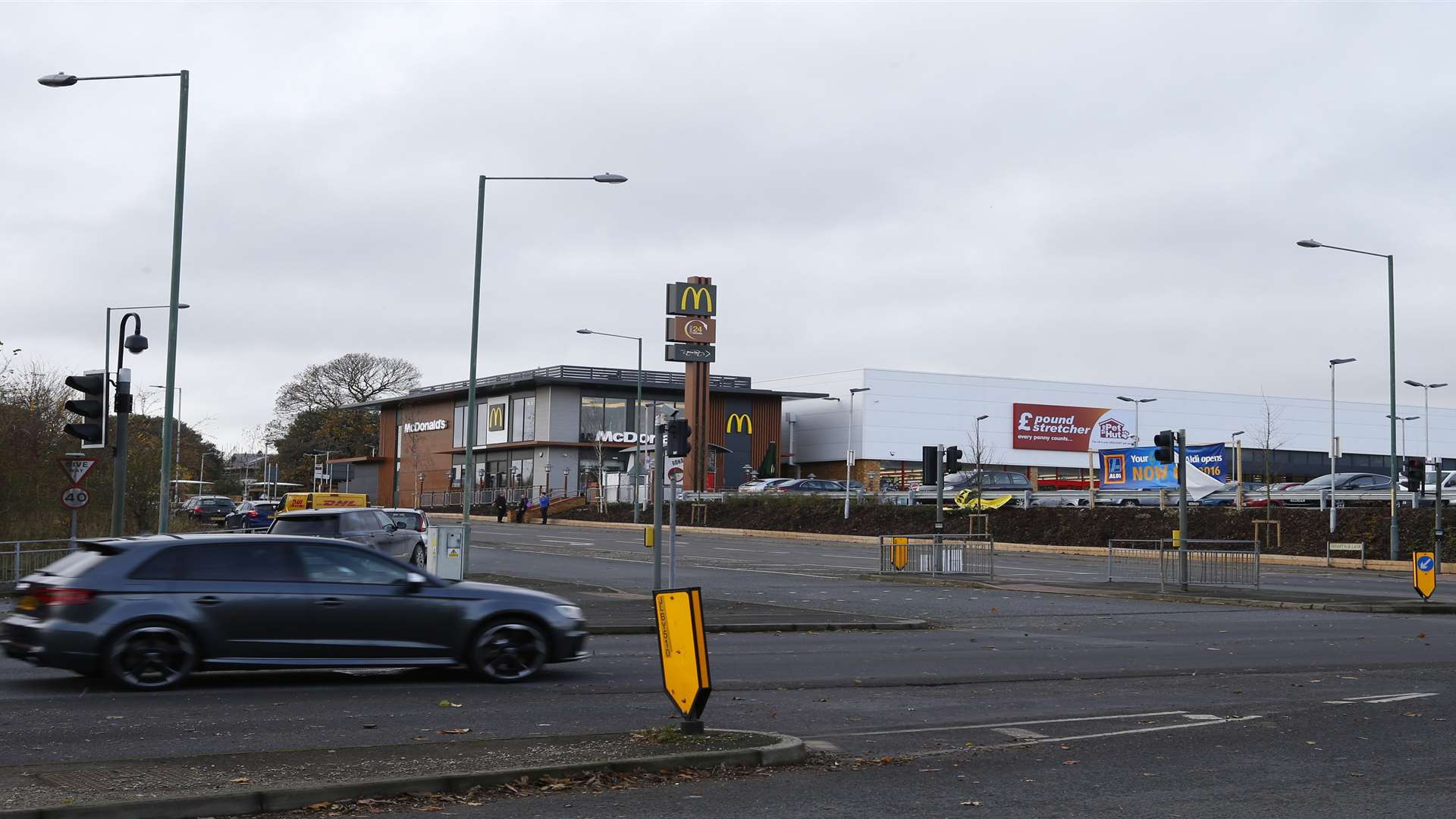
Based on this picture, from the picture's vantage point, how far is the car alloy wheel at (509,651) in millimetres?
13461

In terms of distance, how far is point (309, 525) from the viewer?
2642 cm

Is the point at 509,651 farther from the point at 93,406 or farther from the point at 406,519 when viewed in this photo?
the point at 406,519

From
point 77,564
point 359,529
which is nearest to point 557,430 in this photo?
point 359,529

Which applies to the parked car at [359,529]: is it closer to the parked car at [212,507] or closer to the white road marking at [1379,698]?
the white road marking at [1379,698]

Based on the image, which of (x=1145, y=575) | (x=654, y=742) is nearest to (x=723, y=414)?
(x=1145, y=575)

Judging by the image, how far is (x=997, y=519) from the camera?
56.5 metres

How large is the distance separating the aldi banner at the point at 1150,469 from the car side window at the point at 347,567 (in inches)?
1554

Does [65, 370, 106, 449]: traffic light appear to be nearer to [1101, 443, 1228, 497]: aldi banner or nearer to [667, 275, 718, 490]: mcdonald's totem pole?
[1101, 443, 1228, 497]: aldi banner

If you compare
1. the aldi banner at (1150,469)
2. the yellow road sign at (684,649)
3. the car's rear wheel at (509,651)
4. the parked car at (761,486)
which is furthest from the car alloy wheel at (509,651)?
the parked car at (761,486)

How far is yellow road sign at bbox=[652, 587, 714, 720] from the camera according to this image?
366 inches

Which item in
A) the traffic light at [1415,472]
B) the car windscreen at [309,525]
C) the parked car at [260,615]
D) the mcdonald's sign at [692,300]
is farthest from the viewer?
the mcdonald's sign at [692,300]

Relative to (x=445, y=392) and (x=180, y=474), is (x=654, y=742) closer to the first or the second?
(x=180, y=474)

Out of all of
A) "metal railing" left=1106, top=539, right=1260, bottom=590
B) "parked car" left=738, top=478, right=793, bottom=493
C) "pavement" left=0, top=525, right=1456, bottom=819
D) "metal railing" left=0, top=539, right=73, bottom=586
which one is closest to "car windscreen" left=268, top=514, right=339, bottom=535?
"metal railing" left=0, top=539, right=73, bottom=586

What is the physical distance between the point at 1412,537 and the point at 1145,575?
45.7 feet
